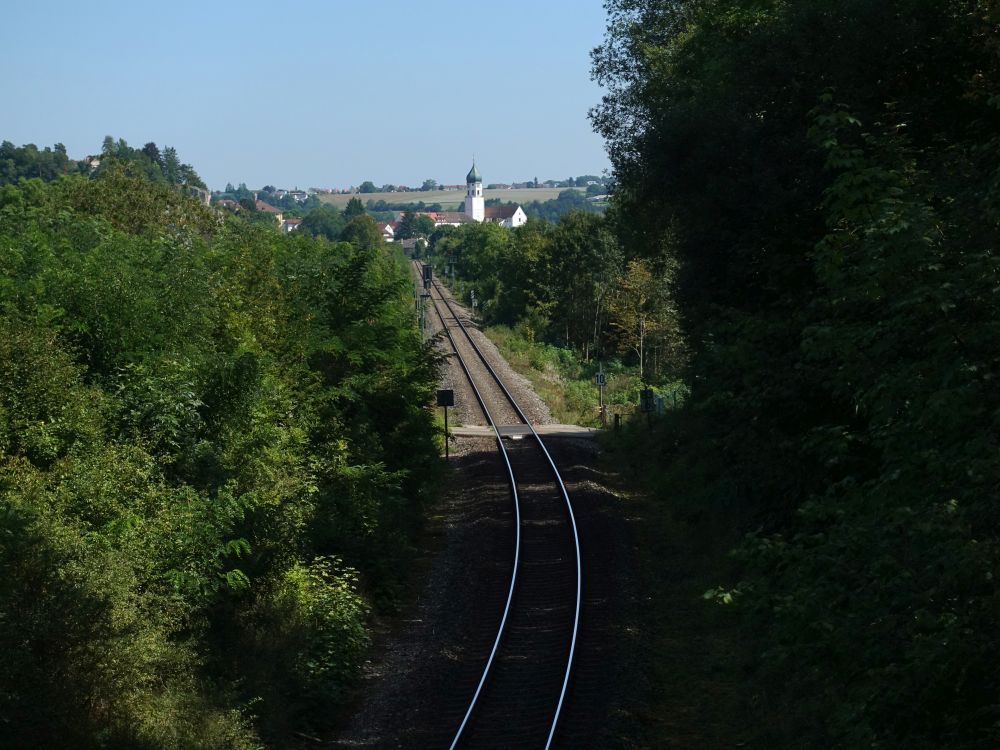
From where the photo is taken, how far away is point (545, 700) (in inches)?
544

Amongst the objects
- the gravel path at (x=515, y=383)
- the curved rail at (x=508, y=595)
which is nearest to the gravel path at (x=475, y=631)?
the curved rail at (x=508, y=595)

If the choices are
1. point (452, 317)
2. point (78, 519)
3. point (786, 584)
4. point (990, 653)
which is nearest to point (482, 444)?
point (78, 519)

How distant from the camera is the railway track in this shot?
1304cm

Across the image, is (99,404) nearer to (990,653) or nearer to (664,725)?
(664,725)

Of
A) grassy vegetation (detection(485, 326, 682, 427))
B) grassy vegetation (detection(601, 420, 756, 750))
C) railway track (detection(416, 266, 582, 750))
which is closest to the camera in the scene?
railway track (detection(416, 266, 582, 750))

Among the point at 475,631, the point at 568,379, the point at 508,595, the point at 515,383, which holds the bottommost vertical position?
the point at 475,631

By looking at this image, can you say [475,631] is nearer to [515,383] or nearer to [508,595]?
[508,595]

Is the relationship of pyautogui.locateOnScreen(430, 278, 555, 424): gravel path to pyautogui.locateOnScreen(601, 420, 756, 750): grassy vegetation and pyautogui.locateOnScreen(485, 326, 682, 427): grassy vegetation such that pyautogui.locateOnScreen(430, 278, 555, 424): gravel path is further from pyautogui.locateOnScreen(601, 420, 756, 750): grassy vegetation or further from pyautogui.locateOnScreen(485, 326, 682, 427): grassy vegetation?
pyautogui.locateOnScreen(601, 420, 756, 750): grassy vegetation

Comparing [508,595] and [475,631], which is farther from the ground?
[508,595]

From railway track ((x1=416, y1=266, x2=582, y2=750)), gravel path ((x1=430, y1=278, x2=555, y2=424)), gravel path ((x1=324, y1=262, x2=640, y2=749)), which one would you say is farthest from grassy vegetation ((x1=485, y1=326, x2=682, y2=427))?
gravel path ((x1=324, y1=262, x2=640, y2=749))

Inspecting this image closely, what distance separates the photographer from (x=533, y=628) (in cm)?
1684

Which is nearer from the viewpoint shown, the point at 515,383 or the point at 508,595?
the point at 508,595

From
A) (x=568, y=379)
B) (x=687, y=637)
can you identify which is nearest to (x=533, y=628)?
(x=687, y=637)

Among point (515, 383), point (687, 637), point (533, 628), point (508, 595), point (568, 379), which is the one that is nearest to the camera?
point (687, 637)
